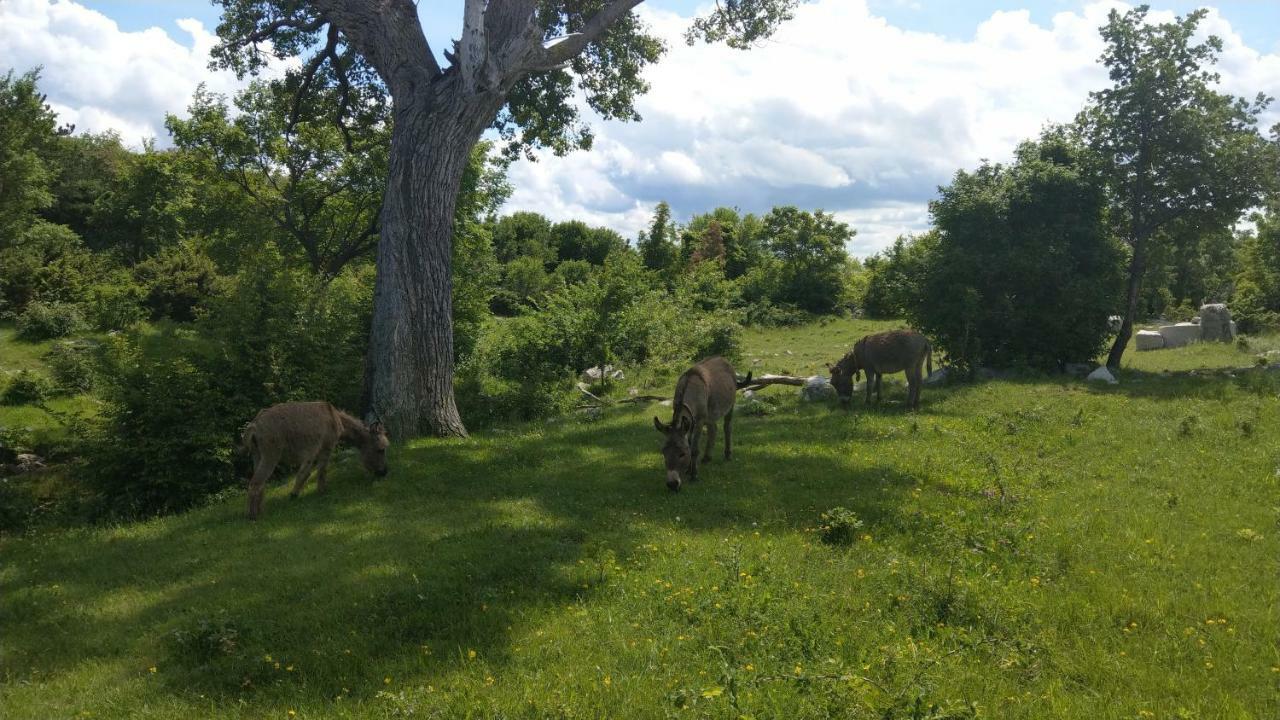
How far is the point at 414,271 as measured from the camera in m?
15.4

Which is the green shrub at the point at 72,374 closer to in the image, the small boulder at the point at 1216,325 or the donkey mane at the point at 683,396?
the donkey mane at the point at 683,396

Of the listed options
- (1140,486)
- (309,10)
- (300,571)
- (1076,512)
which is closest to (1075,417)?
(1140,486)

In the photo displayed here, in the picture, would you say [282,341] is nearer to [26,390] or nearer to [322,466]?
[322,466]

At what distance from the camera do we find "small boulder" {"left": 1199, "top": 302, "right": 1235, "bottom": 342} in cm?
3017

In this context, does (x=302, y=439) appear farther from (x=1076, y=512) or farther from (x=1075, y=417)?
(x=1075, y=417)

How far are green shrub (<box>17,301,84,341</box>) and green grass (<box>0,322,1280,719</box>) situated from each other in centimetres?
2299

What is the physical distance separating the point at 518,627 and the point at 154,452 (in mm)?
10523

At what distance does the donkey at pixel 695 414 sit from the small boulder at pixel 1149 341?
84.4 ft

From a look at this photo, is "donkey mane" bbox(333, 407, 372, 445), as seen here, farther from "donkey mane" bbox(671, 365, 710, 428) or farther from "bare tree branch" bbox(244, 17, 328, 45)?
"bare tree branch" bbox(244, 17, 328, 45)

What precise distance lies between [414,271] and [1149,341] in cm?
3119

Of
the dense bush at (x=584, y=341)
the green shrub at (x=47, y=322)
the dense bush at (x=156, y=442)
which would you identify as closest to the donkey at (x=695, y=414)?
the dense bush at (x=584, y=341)

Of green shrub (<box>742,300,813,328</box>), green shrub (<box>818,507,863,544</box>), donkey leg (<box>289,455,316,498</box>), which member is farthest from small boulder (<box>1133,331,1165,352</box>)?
donkey leg (<box>289,455,316,498</box>)

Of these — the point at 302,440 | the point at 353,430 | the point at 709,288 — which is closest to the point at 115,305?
the point at 353,430

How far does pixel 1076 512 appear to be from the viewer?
391 inches
